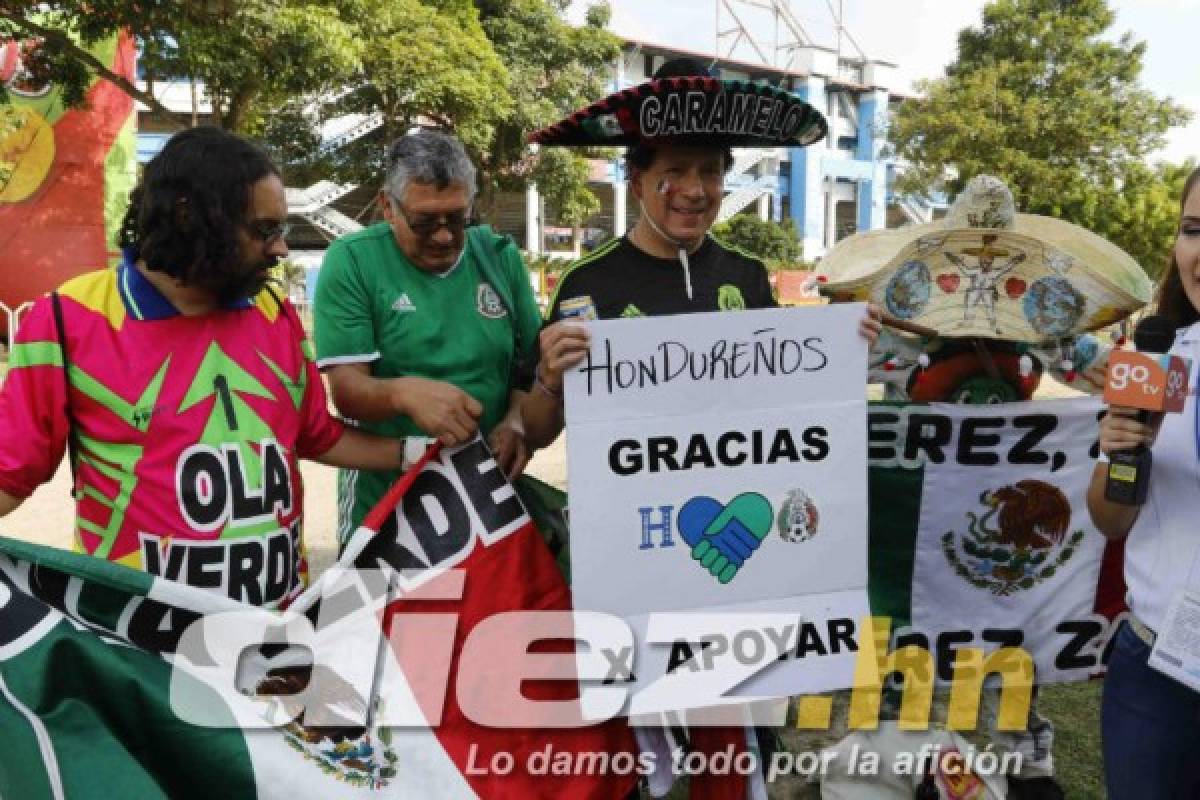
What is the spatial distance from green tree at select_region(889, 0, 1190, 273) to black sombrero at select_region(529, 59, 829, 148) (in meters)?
25.1

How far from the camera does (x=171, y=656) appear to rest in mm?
2043

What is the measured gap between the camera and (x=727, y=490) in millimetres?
2389

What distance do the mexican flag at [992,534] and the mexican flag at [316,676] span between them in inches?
51.7

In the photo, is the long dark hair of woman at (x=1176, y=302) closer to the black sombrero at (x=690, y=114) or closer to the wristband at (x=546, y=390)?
the black sombrero at (x=690, y=114)

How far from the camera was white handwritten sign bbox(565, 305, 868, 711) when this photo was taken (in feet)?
7.64

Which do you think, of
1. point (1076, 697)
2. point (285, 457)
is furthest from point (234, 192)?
point (1076, 697)

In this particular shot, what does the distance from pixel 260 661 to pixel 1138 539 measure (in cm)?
189

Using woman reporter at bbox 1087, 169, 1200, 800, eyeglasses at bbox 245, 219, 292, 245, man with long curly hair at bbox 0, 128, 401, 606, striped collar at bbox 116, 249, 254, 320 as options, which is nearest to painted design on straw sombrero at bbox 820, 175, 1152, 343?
woman reporter at bbox 1087, 169, 1200, 800

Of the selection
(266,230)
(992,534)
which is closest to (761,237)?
(992,534)

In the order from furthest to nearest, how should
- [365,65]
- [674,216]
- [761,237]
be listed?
[761,237] → [365,65] → [674,216]

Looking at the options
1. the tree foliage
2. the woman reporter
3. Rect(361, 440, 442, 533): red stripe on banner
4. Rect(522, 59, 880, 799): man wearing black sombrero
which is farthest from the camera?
the tree foliage

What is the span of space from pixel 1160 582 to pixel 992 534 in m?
1.35

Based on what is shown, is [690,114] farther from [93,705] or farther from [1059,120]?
[1059,120]

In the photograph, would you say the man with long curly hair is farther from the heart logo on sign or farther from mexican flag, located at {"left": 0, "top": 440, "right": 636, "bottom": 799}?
the heart logo on sign
